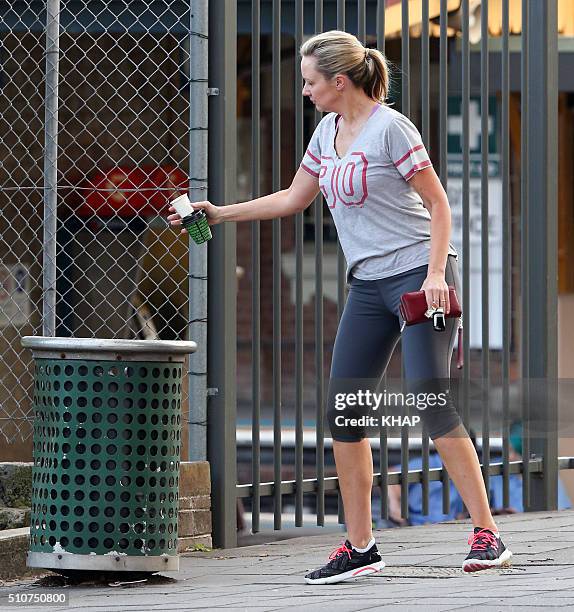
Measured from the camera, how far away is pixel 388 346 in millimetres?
5023

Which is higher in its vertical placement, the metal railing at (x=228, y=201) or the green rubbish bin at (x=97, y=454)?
the metal railing at (x=228, y=201)

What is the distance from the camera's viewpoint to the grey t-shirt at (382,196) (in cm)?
483

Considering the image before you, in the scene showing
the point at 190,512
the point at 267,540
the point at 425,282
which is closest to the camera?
the point at 425,282

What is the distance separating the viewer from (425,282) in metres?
4.77

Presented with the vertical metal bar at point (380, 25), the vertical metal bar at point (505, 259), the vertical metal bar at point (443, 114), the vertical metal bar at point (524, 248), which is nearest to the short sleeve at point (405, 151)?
the vertical metal bar at point (380, 25)

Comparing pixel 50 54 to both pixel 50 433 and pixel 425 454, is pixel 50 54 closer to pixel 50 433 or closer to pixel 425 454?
pixel 50 433

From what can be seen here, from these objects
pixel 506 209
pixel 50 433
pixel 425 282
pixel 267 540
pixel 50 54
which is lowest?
pixel 267 540

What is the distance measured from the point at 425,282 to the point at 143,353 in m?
0.99

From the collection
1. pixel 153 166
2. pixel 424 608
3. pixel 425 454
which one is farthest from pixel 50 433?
pixel 153 166

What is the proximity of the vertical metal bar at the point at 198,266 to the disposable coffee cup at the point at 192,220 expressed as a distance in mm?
930

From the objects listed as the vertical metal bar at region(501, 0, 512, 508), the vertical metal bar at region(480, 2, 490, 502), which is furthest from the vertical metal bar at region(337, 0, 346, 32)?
the vertical metal bar at region(501, 0, 512, 508)

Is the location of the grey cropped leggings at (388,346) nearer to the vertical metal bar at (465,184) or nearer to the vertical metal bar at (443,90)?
the vertical metal bar at (465,184)

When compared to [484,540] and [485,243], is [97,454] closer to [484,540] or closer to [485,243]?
[484,540]

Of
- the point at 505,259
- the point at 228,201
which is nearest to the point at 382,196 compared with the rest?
the point at 228,201
